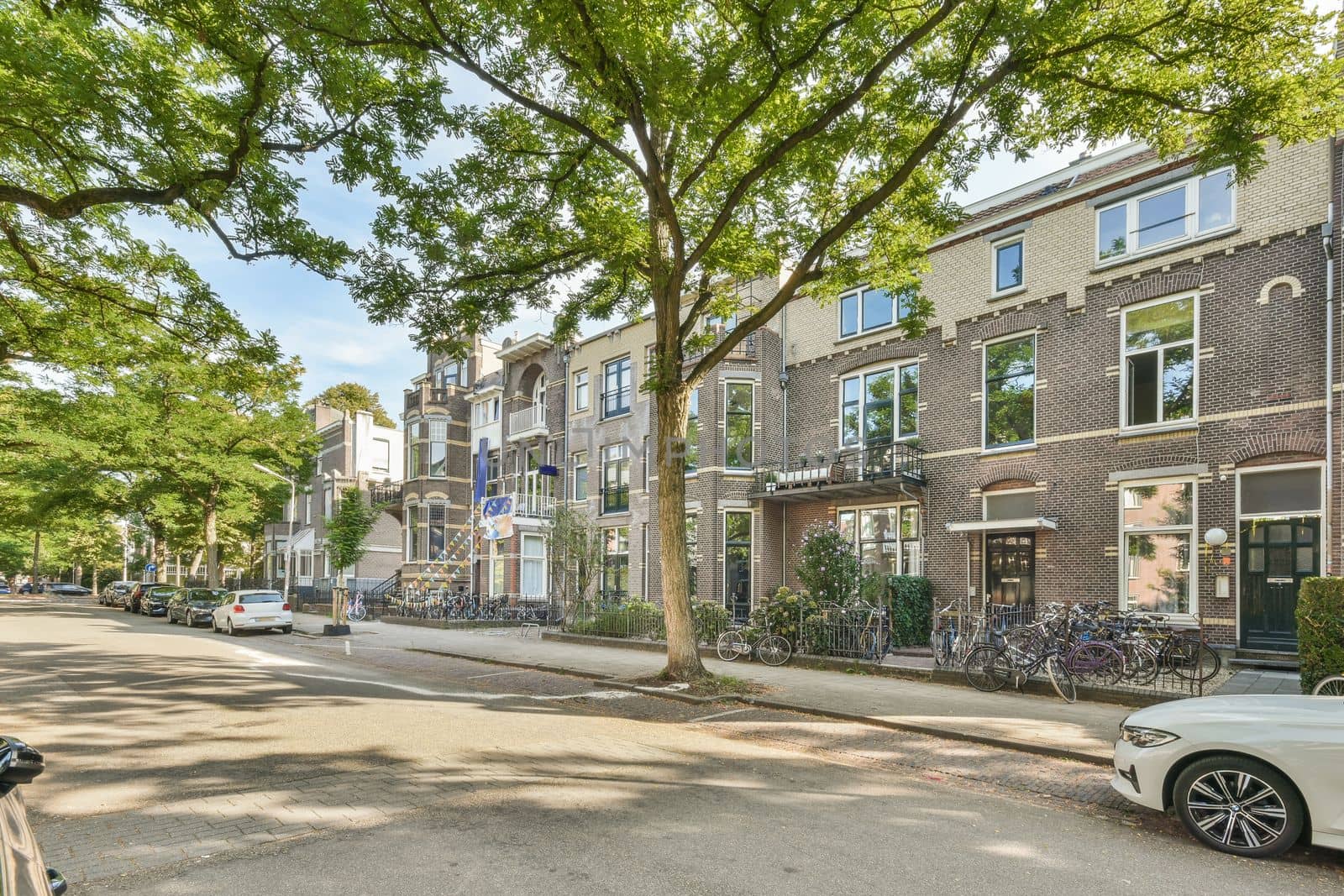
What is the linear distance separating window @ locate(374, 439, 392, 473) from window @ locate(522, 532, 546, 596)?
20.6 m

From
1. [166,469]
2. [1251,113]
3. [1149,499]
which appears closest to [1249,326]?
[1149,499]

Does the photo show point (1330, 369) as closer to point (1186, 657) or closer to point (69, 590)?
point (1186, 657)

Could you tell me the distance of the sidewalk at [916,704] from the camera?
29.1 ft

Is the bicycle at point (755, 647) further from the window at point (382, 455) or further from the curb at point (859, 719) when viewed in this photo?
the window at point (382, 455)

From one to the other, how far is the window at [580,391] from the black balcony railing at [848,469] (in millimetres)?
10146

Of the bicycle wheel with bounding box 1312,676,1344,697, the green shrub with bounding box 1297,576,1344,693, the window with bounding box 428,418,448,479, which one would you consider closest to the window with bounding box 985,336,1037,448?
the green shrub with bounding box 1297,576,1344,693

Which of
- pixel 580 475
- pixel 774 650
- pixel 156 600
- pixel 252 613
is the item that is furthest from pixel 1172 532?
pixel 156 600

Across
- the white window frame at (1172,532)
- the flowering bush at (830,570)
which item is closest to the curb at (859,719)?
the flowering bush at (830,570)

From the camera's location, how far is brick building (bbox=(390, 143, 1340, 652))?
14023 millimetres

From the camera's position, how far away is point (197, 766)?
732 cm

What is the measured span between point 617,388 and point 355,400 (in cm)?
3322

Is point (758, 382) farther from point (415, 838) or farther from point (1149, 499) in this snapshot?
point (415, 838)

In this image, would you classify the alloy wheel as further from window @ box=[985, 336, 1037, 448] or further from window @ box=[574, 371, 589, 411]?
window @ box=[574, 371, 589, 411]

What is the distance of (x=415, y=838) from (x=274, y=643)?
19.3m
